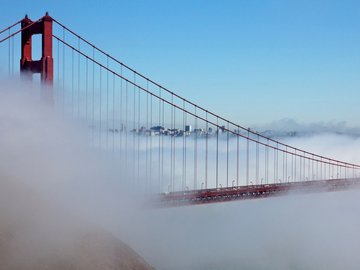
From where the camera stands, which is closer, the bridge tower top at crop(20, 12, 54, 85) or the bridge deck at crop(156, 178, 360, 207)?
the bridge tower top at crop(20, 12, 54, 85)

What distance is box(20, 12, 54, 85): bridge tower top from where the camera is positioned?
16.8 meters

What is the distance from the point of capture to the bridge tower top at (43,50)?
55.2ft

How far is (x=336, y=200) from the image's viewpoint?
2682 inches

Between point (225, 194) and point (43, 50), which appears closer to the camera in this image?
point (43, 50)

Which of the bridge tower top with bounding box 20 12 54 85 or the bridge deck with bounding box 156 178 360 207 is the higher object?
the bridge tower top with bounding box 20 12 54 85

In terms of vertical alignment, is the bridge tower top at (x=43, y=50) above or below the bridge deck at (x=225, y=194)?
above

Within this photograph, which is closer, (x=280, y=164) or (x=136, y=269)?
(x=136, y=269)

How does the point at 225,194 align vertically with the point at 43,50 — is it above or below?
below

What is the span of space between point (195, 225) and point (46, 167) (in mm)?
42014

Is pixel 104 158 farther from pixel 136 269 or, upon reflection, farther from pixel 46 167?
pixel 136 269

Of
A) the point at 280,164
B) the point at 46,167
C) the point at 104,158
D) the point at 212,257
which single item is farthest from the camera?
the point at 280,164

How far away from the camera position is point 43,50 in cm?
1697

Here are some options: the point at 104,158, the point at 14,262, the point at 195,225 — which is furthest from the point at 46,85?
the point at 195,225

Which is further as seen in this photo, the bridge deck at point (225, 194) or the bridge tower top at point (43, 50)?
the bridge deck at point (225, 194)
